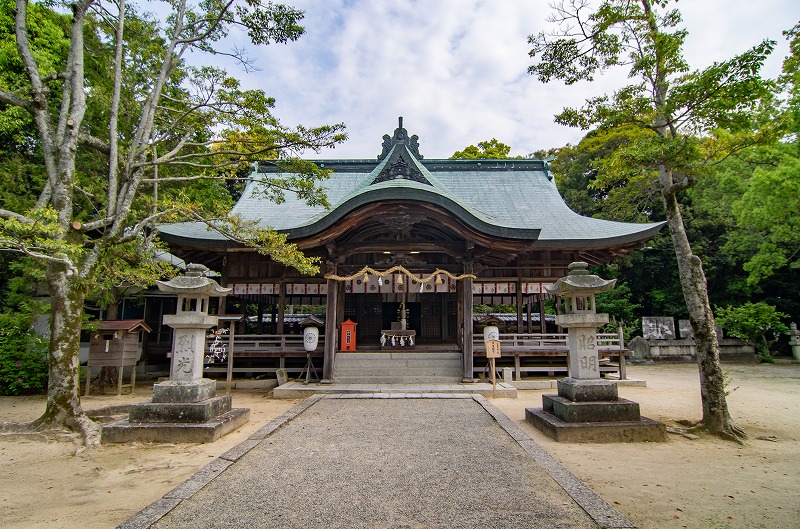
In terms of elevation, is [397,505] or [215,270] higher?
[215,270]

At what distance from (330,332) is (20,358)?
8.28 metres

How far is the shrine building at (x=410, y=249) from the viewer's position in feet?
35.5

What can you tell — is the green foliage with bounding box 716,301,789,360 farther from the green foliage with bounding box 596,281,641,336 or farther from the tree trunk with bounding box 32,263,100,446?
the tree trunk with bounding box 32,263,100,446

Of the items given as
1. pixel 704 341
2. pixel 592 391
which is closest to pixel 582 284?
pixel 592 391

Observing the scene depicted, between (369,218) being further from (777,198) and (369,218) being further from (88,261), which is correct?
(777,198)

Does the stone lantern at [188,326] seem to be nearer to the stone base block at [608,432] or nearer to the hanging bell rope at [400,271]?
the hanging bell rope at [400,271]

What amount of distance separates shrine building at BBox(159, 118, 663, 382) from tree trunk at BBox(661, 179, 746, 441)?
3.92 m

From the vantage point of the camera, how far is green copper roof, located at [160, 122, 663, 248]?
10523 mm

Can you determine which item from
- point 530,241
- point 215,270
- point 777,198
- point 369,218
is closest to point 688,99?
point 530,241

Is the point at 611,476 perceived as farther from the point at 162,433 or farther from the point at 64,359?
the point at 64,359

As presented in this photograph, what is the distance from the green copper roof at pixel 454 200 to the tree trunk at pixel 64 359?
4369 mm

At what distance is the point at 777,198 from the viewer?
55.9 feet

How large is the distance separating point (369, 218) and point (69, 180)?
6294mm

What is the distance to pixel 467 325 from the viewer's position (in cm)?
1151
